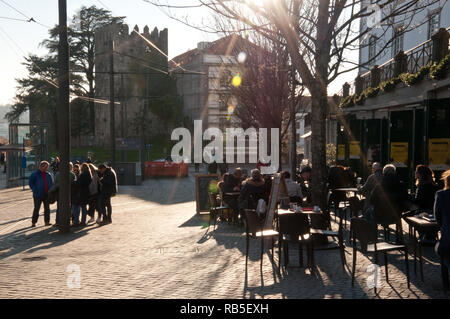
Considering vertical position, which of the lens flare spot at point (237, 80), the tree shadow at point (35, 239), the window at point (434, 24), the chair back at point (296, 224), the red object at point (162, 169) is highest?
the window at point (434, 24)

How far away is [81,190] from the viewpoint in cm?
1366

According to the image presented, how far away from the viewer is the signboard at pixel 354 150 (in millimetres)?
21188

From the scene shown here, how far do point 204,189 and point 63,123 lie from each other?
206 inches

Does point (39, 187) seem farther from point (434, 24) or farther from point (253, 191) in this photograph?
point (434, 24)

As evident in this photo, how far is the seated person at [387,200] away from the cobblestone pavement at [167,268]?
0.78 metres

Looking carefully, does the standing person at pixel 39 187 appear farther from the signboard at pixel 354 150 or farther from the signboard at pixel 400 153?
the signboard at pixel 354 150

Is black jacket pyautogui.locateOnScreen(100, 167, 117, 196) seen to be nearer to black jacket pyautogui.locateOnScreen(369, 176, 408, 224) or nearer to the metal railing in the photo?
black jacket pyautogui.locateOnScreen(369, 176, 408, 224)

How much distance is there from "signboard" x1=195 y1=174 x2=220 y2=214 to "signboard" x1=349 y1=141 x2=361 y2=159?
6.84 metres

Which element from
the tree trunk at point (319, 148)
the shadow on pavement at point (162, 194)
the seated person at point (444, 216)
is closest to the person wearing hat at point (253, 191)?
the tree trunk at point (319, 148)

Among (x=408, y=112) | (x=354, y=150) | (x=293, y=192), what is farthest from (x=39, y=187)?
(x=354, y=150)

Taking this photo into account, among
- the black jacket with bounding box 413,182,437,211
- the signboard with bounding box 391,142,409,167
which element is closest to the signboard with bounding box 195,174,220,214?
the signboard with bounding box 391,142,409,167

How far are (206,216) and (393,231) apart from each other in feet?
19.6

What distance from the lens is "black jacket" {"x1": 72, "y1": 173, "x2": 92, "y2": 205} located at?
44.7 feet
